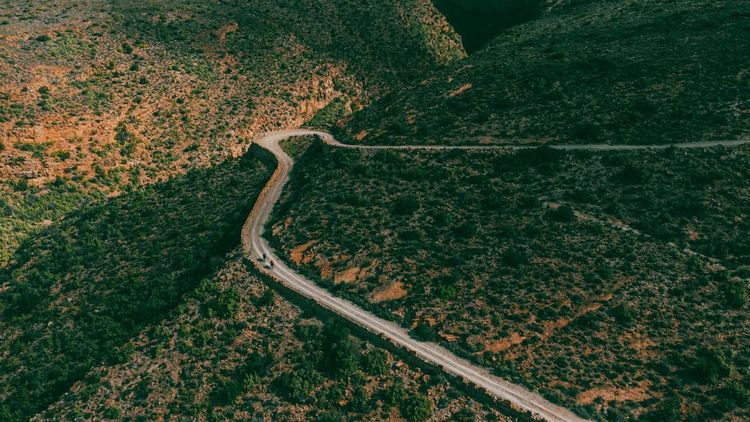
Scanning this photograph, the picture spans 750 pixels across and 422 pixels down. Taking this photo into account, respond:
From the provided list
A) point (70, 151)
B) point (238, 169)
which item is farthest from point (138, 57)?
point (238, 169)

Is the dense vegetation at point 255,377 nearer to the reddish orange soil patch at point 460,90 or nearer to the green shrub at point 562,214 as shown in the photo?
the green shrub at point 562,214

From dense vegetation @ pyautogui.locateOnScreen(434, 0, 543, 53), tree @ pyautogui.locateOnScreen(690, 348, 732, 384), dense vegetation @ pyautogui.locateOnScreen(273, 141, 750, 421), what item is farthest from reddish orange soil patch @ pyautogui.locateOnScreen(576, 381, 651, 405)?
dense vegetation @ pyautogui.locateOnScreen(434, 0, 543, 53)

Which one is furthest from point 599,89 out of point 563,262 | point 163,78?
point 163,78

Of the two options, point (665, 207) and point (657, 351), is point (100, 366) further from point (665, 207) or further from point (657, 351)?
point (665, 207)

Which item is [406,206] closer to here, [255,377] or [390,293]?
[390,293]

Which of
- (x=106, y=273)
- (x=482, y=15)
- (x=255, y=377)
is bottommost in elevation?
(x=255, y=377)

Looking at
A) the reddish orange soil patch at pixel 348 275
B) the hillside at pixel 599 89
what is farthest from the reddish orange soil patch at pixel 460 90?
the reddish orange soil patch at pixel 348 275
